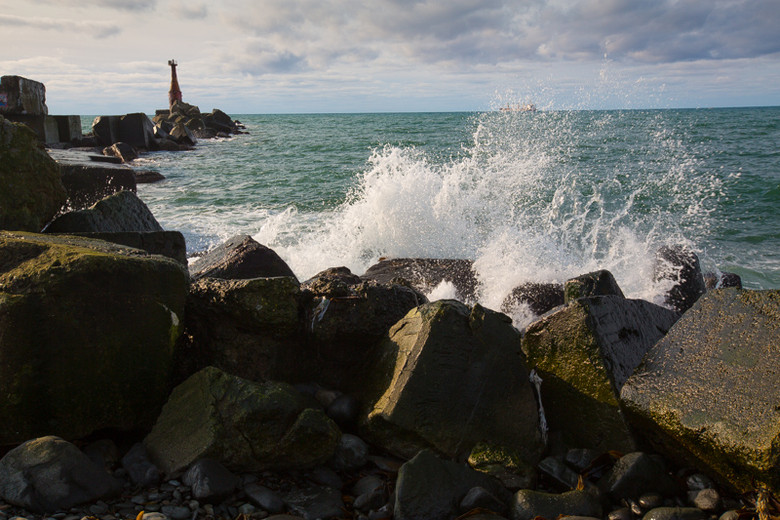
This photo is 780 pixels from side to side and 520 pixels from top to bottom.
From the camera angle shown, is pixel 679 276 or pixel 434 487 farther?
pixel 679 276

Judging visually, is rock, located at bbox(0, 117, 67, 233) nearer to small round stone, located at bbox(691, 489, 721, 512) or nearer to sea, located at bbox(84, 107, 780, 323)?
sea, located at bbox(84, 107, 780, 323)

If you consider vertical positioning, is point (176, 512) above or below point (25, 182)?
below

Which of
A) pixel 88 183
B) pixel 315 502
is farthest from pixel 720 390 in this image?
pixel 88 183

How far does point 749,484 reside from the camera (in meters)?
2.34

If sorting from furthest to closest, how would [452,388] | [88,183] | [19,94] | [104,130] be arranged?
[104,130] → [19,94] → [88,183] → [452,388]

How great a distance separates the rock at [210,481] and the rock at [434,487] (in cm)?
70

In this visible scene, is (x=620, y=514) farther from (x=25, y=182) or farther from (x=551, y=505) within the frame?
(x=25, y=182)

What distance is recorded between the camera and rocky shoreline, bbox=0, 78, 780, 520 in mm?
2371

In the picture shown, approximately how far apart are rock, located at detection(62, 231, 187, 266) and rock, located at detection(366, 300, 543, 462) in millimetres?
2359

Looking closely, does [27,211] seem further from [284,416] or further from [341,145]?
[341,145]

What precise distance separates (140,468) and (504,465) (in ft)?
5.19

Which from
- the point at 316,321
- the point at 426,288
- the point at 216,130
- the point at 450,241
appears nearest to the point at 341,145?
the point at 216,130

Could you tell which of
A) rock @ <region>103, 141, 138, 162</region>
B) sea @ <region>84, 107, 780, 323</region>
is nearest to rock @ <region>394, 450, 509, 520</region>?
sea @ <region>84, 107, 780, 323</region>

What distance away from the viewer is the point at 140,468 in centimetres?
254
